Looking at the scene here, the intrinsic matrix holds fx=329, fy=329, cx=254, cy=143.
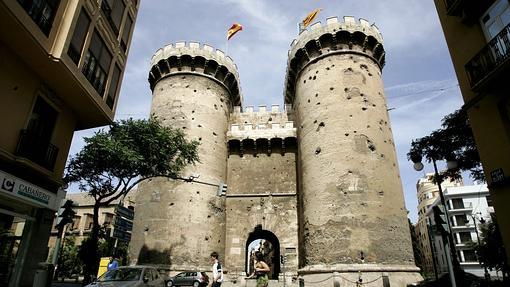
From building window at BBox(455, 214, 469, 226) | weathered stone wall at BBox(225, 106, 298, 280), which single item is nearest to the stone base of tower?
weathered stone wall at BBox(225, 106, 298, 280)

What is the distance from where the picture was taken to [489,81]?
887cm

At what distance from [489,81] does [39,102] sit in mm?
13157

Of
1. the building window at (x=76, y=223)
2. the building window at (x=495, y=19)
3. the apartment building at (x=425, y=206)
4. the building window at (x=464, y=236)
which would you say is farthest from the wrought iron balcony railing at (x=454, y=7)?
the apartment building at (x=425, y=206)

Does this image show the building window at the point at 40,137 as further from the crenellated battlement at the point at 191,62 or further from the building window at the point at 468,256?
the building window at the point at 468,256

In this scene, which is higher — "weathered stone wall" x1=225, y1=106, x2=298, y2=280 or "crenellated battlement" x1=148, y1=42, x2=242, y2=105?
"crenellated battlement" x1=148, y1=42, x2=242, y2=105

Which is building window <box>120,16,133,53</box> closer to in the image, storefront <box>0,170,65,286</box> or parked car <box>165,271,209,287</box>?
storefront <box>0,170,65,286</box>

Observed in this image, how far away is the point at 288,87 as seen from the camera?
26.9m

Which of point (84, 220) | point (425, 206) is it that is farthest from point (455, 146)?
point (425, 206)

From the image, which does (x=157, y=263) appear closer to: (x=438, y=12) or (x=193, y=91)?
(x=193, y=91)

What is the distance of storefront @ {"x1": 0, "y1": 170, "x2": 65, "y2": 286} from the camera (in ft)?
30.5

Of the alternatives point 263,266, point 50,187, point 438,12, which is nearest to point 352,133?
point 438,12

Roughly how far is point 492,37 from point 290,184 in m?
15.8

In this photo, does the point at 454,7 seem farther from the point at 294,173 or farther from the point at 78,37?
the point at 294,173

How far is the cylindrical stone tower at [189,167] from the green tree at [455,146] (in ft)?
42.6
